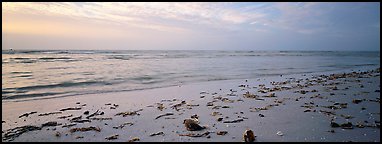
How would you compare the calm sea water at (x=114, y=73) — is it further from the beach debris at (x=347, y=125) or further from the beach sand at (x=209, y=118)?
the beach debris at (x=347, y=125)

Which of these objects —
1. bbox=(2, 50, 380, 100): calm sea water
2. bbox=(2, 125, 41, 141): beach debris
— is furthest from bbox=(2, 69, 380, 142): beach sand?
bbox=(2, 50, 380, 100): calm sea water

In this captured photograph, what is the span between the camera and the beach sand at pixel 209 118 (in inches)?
177

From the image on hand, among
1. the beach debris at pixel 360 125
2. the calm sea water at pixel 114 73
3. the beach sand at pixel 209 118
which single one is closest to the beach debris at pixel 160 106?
the beach sand at pixel 209 118

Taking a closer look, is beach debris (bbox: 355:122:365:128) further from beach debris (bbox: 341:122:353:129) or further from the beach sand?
beach debris (bbox: 341:122:353:129)

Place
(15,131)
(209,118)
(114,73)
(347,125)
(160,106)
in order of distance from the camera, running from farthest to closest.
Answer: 1. (114,73)
2. (160,106)
3. (209,118)
4. (15,131)
5. (347,125)

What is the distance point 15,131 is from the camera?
199 inches

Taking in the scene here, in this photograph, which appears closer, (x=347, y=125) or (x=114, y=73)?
(x=347, y=125)

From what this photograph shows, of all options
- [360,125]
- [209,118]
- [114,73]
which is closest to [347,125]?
[360,125]

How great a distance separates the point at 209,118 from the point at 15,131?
14.4ft

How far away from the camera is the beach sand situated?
14.7 feet

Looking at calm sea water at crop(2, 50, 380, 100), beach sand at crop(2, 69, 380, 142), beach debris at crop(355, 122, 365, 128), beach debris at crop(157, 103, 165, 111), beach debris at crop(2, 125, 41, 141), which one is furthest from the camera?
calm sea water at crop(2, 50, 380, 100)

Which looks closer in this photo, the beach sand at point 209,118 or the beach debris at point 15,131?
the beach sand at point 209,118

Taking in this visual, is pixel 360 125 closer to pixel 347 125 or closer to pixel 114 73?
pixel 347 125

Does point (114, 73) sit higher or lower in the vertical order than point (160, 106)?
→ higher
